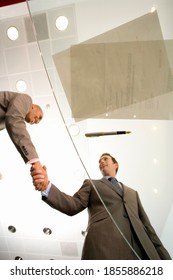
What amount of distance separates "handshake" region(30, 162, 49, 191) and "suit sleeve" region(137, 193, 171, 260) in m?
0.45

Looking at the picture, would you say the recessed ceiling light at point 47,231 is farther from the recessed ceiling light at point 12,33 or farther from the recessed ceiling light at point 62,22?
the recessed ceiling light at point 62,22

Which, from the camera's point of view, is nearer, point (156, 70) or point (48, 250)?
point (156, 70)

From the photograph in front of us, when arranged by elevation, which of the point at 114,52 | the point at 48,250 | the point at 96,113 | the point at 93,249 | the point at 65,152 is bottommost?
the point at 48,250

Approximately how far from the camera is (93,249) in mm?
1042

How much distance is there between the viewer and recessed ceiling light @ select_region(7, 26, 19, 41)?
135cm

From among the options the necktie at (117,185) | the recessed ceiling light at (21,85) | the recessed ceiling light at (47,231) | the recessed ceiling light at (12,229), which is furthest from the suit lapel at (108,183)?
the recessed ceiling light at (12,229)

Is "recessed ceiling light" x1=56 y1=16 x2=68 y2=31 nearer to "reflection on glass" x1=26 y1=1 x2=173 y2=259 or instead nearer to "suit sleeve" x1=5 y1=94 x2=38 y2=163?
"reflection on glass" x1=26 y1=1 x2=173 y2=259

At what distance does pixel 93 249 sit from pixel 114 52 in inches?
30.1

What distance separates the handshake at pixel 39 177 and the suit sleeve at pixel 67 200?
30mm

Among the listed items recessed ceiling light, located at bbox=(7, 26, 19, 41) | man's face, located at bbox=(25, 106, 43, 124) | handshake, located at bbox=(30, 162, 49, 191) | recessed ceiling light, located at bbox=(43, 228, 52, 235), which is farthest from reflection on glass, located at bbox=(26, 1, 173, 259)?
recessed ceiling light, located at bbox=(43, 228, 52, 235)

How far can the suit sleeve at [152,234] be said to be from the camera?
0.53 meters

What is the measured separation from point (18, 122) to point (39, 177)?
201mm

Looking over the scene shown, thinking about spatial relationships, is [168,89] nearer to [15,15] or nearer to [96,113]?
[96,113]
